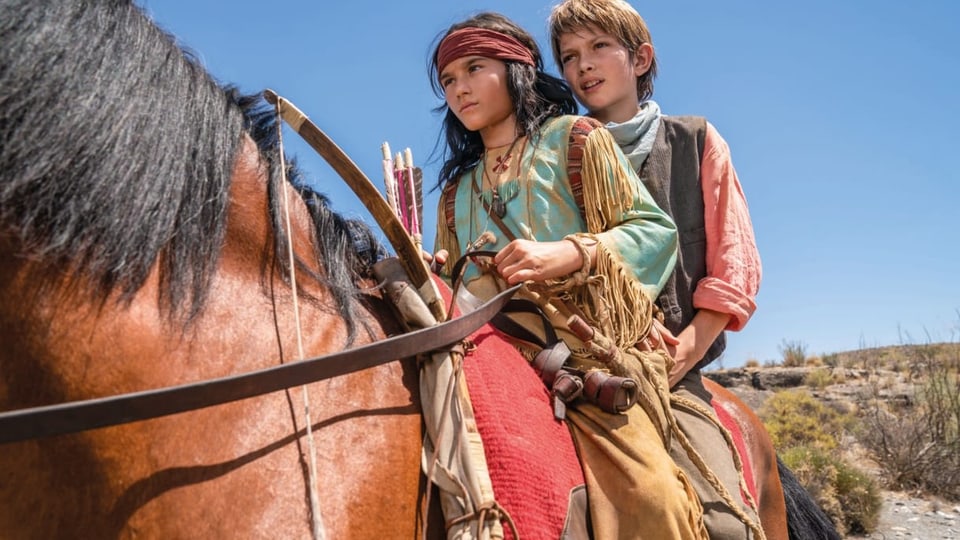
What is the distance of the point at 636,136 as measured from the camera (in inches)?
129

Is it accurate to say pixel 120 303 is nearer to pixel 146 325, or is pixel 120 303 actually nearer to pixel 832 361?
pixel 146 325

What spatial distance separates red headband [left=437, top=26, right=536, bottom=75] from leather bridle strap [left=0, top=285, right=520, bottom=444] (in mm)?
1397

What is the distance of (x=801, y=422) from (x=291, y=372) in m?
16.7

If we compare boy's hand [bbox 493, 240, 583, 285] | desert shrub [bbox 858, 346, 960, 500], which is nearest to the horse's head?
boy's hand [bbox 493, 240, 583, 285]

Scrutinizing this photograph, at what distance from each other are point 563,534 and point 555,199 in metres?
1.20

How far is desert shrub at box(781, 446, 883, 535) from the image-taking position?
35.9ft

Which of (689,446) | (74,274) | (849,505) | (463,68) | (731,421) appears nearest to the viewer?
(74,274)

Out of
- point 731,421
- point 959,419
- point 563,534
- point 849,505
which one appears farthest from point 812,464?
point 563,534

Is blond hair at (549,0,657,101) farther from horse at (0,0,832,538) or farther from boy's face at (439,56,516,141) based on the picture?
horse at (0,0,832,538)

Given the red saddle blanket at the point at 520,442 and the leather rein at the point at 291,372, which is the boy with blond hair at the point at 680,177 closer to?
the red saddle blanket at the point at 520,442

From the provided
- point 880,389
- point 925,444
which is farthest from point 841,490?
point 880,389

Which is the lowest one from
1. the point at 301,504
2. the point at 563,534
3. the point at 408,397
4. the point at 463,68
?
the point at 563,534

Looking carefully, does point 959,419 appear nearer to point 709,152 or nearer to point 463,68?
point 709,152

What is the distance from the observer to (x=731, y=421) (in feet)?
10.9
